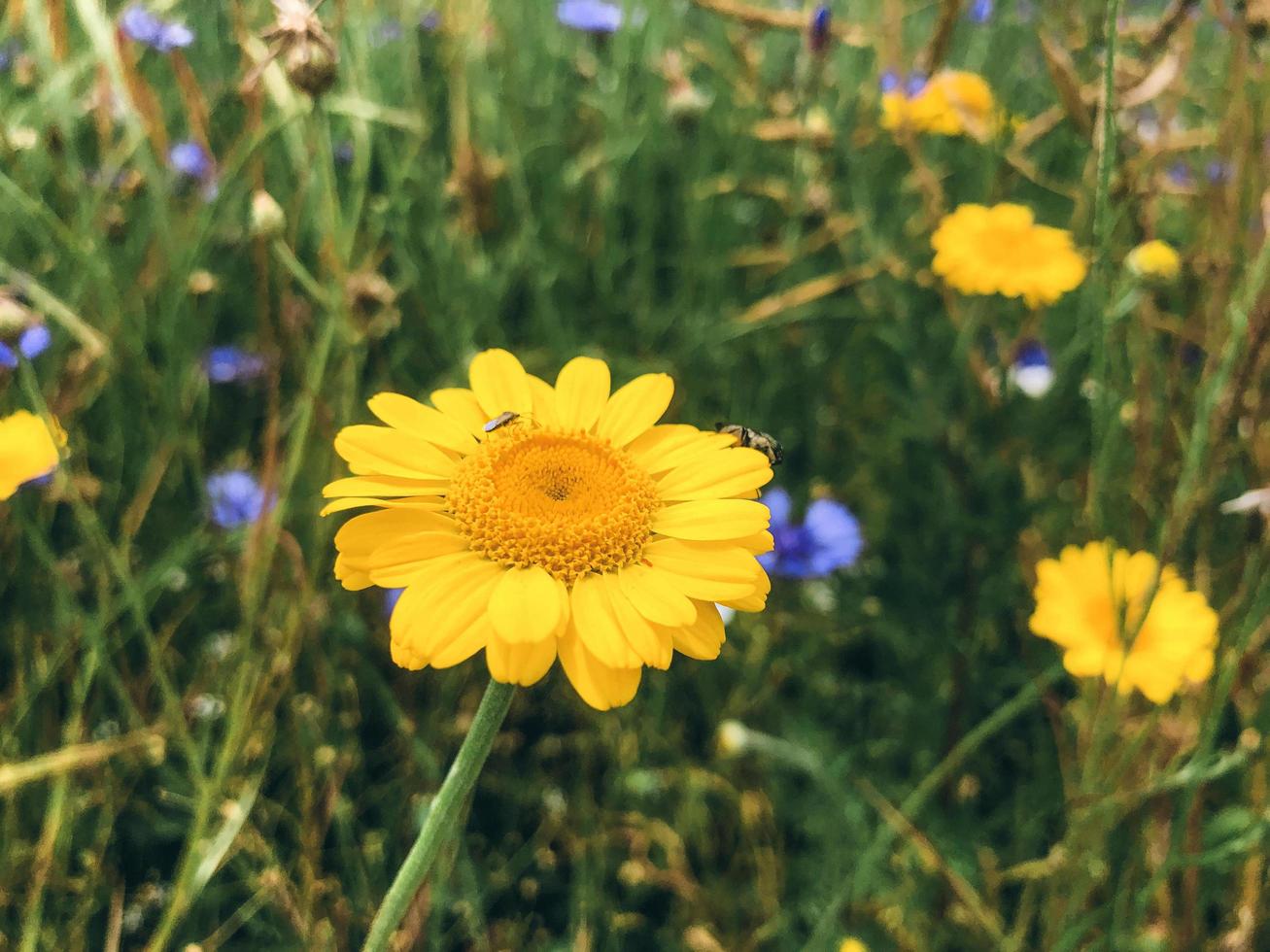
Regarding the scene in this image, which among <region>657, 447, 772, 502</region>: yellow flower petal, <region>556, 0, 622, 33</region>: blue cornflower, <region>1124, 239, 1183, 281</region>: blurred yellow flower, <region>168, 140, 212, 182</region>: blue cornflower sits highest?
<region>556, 0, 622, 33</region>: blue cornflower

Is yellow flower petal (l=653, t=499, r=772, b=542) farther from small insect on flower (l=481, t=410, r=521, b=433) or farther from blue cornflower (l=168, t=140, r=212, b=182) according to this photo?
blue cornflower (l=168, t=140, r=212, b=182)

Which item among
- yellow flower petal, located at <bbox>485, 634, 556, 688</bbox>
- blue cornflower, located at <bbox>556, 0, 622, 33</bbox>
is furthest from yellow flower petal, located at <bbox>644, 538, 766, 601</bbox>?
blue cornflower, located at <bbox>556, 0, 622, 33</bbox>

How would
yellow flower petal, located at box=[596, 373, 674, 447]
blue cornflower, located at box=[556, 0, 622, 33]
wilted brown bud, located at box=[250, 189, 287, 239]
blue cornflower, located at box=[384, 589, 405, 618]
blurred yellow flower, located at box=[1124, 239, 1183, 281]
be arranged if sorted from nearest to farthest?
yellow flower petal, located at box=[596, 373, 674, 447]
wilted brown bud, located at box=[250, 189, 287, 239]
blurred yellow flower, located at box=[1124, 239, 1183, 281]
blue cornflower, located at box=[384, 589, 405, 618]
blue cornflower, located at box=[556, 0, 622, 33]

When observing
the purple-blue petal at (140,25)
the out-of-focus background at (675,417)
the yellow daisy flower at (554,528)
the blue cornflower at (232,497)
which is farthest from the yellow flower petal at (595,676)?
the purple-blue petal at (140,25)

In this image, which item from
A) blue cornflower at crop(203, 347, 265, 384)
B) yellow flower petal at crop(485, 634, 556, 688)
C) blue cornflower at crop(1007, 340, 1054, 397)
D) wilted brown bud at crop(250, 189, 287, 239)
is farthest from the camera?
blue cornflower at crop(1007, 340, 1054, 397)

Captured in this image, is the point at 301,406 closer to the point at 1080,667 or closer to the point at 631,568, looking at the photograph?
the point at 631,568

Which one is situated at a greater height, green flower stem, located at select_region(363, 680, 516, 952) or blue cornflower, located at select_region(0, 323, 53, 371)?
blue cornflower, located at select_region(0, 323, 53, 371)

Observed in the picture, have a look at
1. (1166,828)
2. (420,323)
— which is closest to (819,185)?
(420,323)
